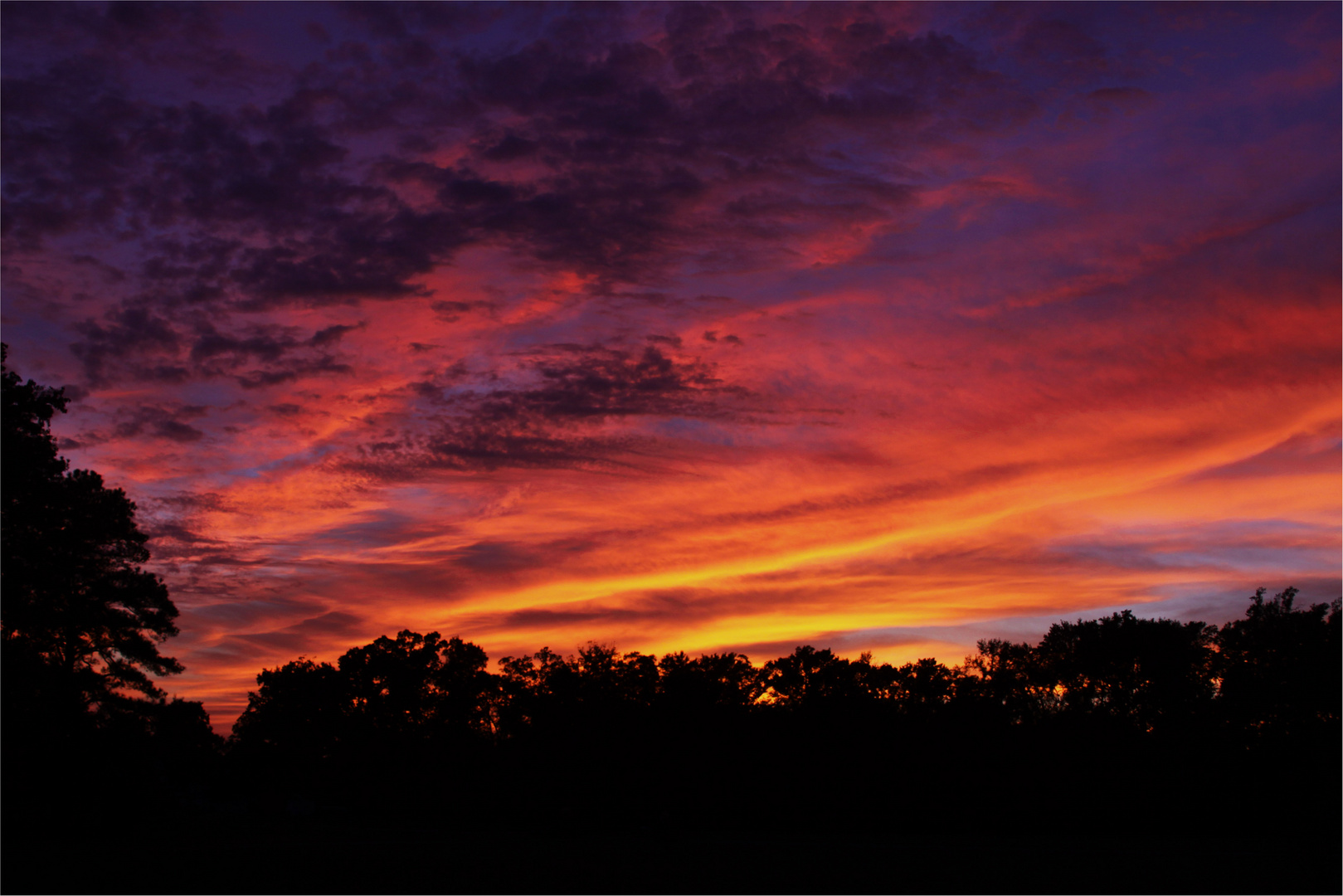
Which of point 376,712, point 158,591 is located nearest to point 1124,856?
point 158,591

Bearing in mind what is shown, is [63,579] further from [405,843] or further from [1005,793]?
[1005,793]

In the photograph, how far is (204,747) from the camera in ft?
118

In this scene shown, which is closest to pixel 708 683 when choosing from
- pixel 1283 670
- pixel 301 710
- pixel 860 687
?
Result: pixel 860 687

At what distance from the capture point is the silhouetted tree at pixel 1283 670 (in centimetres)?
6341

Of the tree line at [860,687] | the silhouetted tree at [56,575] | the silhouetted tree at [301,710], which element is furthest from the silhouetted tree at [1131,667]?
the silhouetted tree at [301,710]

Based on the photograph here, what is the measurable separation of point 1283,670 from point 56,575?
70746 mm

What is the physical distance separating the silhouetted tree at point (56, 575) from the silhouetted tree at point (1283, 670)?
6693 cm

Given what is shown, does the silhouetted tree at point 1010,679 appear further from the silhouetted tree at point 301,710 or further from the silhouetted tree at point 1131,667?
the silhouetted tree at point 301,710

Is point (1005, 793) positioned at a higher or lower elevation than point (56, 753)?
lower

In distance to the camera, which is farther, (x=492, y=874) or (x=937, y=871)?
(x=937, y=871)

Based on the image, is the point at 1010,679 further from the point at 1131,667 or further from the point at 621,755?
the point at 621,755

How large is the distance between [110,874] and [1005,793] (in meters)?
48.1

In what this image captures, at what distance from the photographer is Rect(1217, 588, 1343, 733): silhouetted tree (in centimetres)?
6341

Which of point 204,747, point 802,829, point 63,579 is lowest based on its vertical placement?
point 802,829
